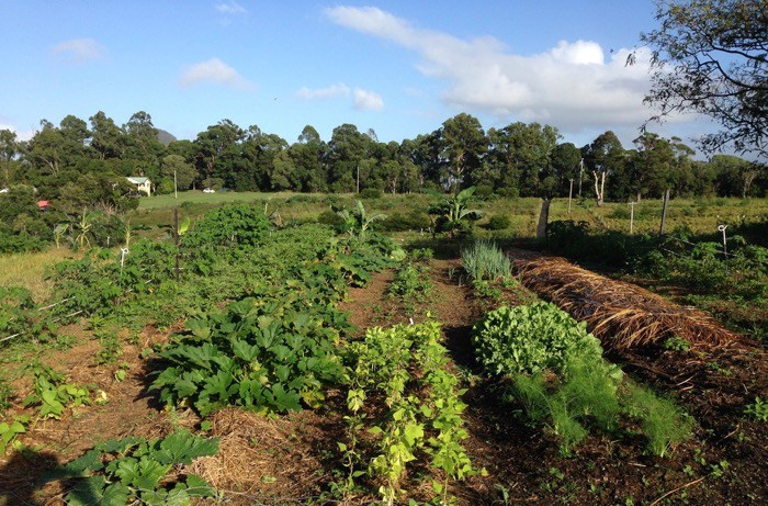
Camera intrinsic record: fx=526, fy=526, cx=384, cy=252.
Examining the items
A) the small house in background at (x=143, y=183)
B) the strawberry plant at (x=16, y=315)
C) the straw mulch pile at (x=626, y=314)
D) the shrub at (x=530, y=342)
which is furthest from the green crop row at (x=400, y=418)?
the small house in background at (x=143, y=183)

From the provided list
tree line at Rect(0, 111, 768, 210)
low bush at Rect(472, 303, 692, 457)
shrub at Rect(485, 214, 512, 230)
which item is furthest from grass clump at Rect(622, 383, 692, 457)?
tree line at Rect(0, 111, 768, 210)

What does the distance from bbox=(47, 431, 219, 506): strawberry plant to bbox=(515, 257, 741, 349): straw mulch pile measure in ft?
13.8

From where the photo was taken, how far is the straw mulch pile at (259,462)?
122 inches

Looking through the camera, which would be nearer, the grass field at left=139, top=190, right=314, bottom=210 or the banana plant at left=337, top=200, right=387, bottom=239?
the banana plant at left=337, top=200, right=387, bottom=239

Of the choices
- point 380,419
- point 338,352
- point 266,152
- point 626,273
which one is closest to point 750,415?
point 380,419

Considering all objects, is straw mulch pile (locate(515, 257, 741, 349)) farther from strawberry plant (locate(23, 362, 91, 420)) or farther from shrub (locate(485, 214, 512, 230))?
shrub (locate(485, 214, 512, 230))

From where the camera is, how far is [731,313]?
6008 millimetres

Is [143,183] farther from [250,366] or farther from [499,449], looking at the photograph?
[499,449]

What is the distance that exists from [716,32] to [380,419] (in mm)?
10324

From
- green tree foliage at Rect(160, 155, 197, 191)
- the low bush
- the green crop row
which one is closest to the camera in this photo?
the green crop row

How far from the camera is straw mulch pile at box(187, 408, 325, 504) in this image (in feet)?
10.2

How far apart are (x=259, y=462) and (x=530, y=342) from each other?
2.52m

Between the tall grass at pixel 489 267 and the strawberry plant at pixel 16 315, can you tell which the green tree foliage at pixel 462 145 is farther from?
the strawberry plant at pixel 16 315

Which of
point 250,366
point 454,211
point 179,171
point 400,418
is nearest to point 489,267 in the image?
point 250,366
